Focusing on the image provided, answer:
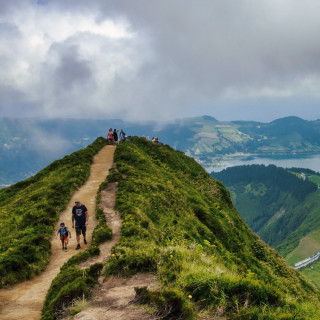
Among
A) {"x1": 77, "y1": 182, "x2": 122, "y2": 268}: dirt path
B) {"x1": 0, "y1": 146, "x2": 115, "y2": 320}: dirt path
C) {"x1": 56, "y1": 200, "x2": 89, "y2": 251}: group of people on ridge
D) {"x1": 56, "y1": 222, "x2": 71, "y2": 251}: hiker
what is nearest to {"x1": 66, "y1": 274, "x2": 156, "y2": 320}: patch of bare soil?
{"x1": 77, "y1": 182, "x2": 122, "y2": 268}: dirt path

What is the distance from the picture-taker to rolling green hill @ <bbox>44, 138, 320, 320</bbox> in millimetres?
9391

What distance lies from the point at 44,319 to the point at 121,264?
3959 mm

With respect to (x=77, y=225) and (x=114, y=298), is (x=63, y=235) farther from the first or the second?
(x=114, y=298)

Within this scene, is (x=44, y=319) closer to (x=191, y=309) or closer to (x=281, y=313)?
(x=191, y=309)

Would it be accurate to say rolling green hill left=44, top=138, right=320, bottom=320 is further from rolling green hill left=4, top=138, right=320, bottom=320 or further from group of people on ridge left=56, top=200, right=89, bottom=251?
group of people on ridge left=56, top=200, right=89, bottom=251

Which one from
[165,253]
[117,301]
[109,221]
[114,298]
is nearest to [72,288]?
[114,298]

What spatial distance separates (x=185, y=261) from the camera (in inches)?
488

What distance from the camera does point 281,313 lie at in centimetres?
913

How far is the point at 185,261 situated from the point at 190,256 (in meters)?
0.97

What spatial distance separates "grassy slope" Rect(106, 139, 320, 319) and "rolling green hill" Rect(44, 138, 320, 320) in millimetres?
28

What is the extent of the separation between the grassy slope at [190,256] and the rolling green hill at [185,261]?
0.09 ft

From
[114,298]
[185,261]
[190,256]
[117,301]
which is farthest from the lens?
[190,256]

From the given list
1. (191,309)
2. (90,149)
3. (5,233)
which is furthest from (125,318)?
(90,149)

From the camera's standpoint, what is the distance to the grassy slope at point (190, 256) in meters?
9.56
